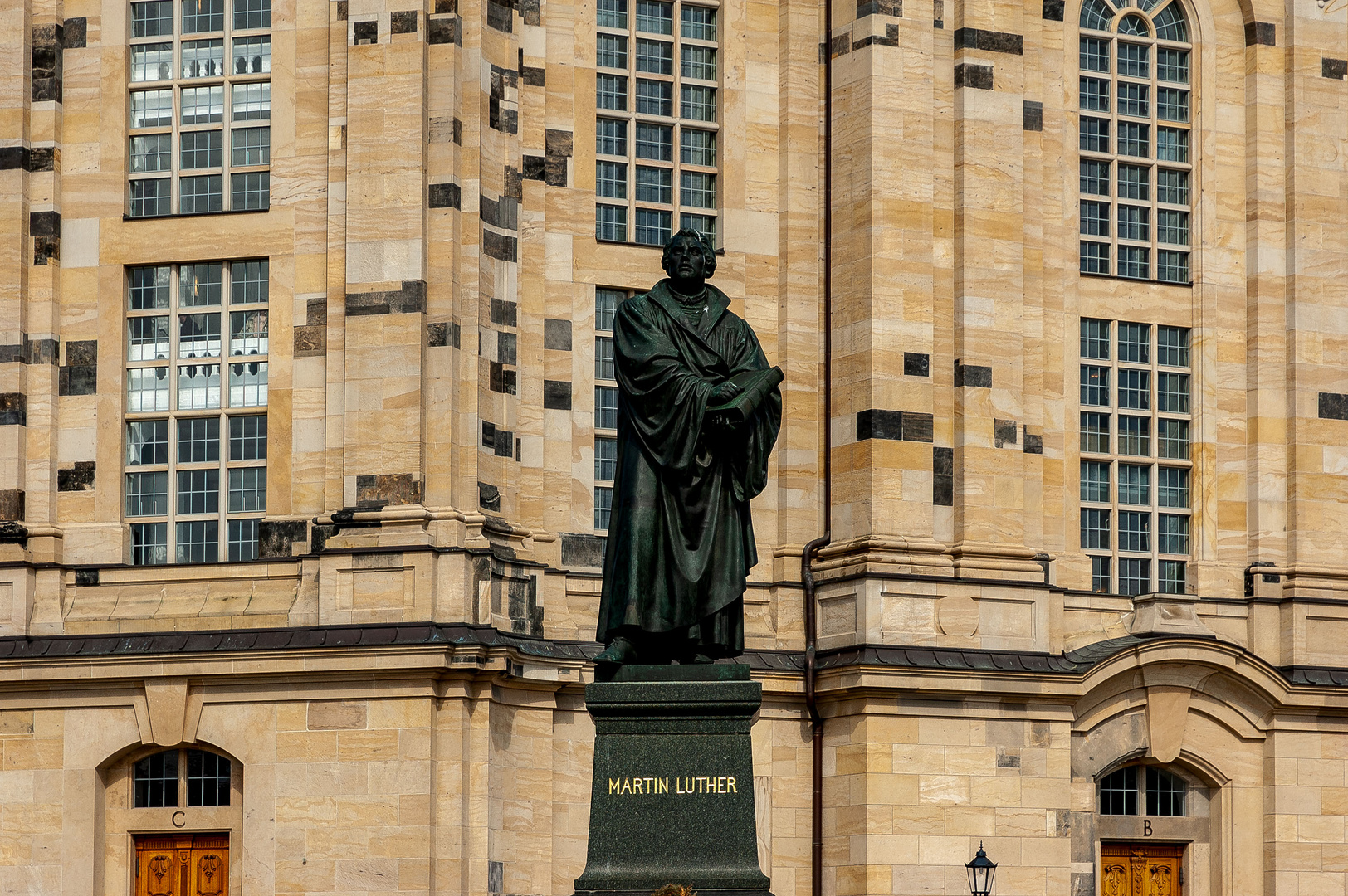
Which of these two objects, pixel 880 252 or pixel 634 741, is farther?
pixel 880 252

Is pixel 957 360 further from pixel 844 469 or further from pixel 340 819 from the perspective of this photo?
pixel 340 819

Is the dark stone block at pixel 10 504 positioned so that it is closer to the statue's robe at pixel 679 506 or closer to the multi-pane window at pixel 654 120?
the multi-pane window at pixel 654 120

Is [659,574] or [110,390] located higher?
[110,390]

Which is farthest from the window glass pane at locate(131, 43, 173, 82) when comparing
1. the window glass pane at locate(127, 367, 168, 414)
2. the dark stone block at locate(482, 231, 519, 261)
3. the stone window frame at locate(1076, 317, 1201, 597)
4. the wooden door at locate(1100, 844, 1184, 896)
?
the wooden door at locate(1100, 844, 1184, 896)

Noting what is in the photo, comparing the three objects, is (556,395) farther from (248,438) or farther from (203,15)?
(203,15)

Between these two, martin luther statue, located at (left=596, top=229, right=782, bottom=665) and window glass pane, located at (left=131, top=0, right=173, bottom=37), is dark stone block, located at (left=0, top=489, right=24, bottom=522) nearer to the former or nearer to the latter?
window glass pane, located at (left=131, top=0, right=173, bottom=37)

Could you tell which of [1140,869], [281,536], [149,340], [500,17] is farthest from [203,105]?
[1140,869]

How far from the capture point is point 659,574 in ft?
52.9

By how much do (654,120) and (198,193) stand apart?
6.07 metres

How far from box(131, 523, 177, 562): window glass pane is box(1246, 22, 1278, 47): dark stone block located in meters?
16.7

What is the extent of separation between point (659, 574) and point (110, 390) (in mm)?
17415

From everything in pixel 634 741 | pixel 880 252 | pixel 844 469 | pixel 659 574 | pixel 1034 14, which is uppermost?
pixel 1034 14

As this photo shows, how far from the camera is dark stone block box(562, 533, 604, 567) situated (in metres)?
32.5

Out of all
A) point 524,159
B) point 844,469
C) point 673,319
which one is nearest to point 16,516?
point 524,159
